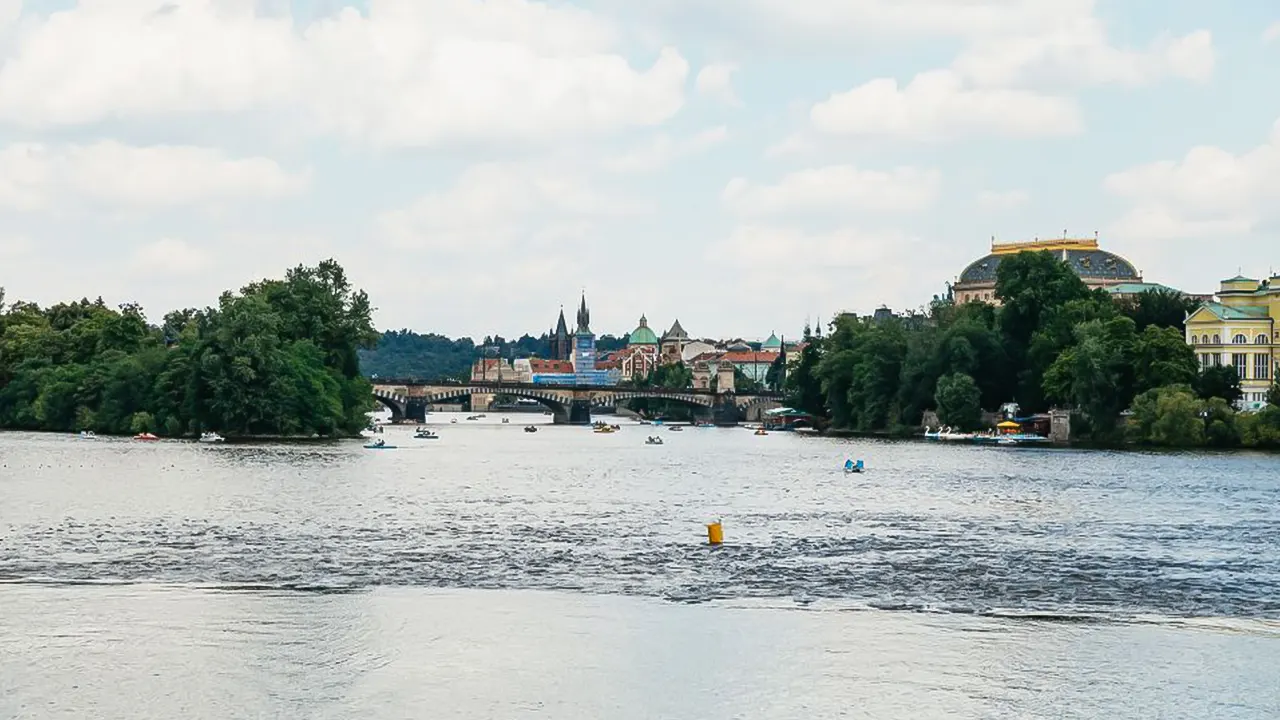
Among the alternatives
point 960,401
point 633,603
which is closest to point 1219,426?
point 960,401

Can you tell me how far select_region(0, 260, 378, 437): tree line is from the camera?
12019cm

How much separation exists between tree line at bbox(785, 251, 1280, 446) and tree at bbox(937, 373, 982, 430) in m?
0.08

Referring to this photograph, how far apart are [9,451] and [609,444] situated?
2183 inches

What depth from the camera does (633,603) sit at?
37.4 metres

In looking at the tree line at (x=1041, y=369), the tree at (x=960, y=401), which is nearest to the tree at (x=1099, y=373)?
the tree line at (x=1041, y=369)

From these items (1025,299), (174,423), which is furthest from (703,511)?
(1025,299)

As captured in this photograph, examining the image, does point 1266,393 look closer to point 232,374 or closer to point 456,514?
point 232,374

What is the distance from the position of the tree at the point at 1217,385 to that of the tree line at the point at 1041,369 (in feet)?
0.23

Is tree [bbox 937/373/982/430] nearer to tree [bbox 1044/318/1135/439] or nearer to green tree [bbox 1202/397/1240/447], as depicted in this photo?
tree [bbox 1044/318/1135/439]

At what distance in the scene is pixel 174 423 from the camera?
124 metres

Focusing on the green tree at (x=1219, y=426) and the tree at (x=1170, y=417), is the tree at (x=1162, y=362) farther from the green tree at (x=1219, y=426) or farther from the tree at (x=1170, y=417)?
the green tree at (x=1219, y=426)

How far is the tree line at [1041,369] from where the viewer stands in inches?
4660

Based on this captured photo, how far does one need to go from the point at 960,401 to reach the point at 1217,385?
21.5 m

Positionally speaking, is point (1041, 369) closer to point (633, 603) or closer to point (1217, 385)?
point (1217, 385)
